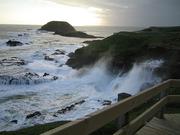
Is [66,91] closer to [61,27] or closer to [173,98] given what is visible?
[173,98]

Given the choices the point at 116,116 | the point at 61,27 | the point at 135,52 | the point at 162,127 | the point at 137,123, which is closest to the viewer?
the point at 116,116

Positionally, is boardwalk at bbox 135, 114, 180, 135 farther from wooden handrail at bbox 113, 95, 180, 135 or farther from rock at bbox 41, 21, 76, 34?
rock at bbox 41, 21, 76, 34

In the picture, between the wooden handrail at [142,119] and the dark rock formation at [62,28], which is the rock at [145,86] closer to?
the wooden handrail at [142,119]

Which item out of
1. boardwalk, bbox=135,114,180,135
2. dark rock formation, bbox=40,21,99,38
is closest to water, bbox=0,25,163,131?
boardwalk, bbox=135,114,180,135

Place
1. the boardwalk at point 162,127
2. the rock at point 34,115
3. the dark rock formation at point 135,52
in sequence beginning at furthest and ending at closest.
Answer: the dark rock formation at point 135,52, the rock at point 34,115, the boardwalk at point 162,127

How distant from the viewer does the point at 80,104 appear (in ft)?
80.9

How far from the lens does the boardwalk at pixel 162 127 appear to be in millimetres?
7105

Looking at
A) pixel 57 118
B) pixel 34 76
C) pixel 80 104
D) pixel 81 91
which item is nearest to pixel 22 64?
pixel 34 76

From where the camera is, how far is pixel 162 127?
24.9ft

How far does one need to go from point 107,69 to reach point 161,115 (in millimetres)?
28089

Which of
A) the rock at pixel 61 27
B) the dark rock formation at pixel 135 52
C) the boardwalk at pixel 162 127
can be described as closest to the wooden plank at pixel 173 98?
the boardwalk at pixel 162 127

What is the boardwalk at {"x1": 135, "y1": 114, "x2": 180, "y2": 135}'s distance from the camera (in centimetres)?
711

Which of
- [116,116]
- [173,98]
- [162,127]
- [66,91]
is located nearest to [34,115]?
[66,91]

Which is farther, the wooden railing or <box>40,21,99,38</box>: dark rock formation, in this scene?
<box>40,21,99,38</box>: dark rock formation
